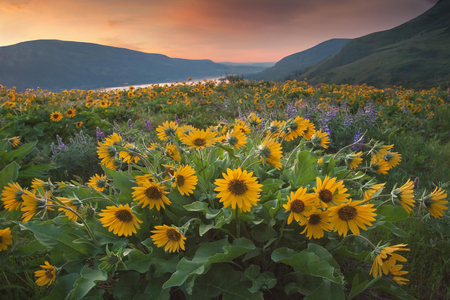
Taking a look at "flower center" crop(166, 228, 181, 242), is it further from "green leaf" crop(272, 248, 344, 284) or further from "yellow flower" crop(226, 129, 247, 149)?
"yellow flower" crop(226, 129, 247, 149)

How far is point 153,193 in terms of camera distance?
1.26 meters

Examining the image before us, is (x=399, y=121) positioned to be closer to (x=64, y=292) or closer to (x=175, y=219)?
(x=175, y=219)

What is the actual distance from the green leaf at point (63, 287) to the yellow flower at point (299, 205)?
1.10 metres

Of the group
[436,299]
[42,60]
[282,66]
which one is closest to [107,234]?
[436,299]

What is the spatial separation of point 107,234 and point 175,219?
0.39 meters

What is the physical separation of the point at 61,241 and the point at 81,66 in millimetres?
126916

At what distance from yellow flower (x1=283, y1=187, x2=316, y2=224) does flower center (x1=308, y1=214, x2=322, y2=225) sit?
0.25 ft

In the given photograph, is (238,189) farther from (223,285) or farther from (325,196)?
(223,285)


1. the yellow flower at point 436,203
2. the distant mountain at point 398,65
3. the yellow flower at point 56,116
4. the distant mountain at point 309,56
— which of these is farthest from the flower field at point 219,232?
the distant mountain at point 309,56

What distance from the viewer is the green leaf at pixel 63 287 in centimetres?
120

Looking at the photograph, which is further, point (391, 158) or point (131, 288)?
point (391, 158)

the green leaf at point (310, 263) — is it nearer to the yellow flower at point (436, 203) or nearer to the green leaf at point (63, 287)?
the yellow flower at point (436, 203)

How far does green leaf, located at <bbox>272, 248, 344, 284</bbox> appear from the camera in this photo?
1075mm

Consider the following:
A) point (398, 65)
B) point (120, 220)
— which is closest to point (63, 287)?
point (120, 220)
